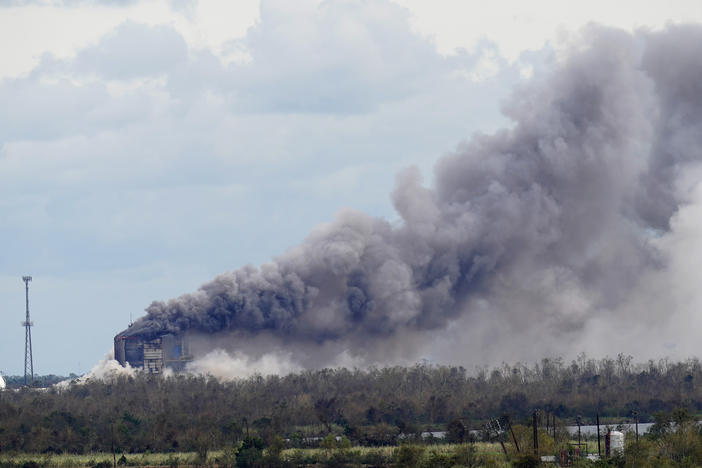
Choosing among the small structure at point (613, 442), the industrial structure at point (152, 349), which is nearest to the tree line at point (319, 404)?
the industrial structure at point (152, 349)

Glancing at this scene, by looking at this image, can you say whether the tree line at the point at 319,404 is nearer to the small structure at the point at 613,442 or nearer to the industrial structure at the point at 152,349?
the industrial structure at the point at 152,349

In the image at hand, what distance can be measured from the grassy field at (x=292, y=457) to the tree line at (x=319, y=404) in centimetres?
269

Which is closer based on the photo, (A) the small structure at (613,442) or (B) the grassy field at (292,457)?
(A) the small structure at (613,442)

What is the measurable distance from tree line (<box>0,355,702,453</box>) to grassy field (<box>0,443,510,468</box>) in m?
2.69

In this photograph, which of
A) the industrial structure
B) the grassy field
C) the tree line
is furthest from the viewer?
the industrial structure

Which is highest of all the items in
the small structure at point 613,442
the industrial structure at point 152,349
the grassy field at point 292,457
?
the industrial structure at point 152,349

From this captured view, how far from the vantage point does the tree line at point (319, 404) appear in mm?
97875

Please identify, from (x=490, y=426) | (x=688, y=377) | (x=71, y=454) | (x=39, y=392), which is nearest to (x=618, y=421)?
(x=490, y=426)

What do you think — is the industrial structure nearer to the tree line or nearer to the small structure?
the tree line

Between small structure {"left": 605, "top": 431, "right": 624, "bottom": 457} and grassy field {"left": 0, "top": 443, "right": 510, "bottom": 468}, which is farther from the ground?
small structure {"left": 605, "top": 431, "right": 624, "bottom": 457}

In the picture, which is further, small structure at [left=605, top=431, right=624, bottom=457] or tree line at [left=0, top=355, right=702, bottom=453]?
tree line at [left=0, top=355, right=702, bottom=453]

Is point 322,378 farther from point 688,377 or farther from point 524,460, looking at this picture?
point 524,460

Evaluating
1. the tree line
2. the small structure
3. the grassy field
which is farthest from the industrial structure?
the small structure

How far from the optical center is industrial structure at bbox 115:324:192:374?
130 m
